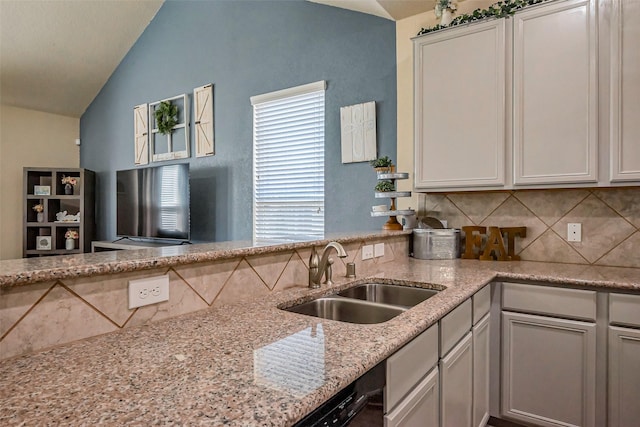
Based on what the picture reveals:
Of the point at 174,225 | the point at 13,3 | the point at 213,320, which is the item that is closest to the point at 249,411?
the point at 213,320

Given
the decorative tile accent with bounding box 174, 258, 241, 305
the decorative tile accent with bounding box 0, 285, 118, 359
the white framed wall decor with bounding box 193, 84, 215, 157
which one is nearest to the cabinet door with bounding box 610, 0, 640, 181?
the decorative tile accent with bounding box 174, 258, 241, 305

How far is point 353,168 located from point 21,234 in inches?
203

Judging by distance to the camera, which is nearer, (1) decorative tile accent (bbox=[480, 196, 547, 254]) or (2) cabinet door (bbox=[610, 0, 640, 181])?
(2) cabinet door (bbox=[610, 0, 640, 181])

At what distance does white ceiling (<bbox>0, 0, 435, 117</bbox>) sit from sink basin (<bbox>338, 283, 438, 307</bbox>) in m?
4.78

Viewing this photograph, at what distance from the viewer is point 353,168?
3.21 m

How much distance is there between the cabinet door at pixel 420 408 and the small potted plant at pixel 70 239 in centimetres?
572

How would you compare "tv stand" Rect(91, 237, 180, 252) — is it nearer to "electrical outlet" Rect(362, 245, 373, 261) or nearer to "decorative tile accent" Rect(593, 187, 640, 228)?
"electrical outlet" Rect(362, 245, 373, 261)

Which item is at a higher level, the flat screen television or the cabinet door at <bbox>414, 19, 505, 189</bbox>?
the cabinet door at <bbox>414, 19, 505, 189</bbox>

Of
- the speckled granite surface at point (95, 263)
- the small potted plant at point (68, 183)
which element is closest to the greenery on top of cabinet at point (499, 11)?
the speckled granite surface at point (95, 263)

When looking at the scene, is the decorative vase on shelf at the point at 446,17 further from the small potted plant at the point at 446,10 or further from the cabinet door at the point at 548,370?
the cabinet door at the point at 548,370

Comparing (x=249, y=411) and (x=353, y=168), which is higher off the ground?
(x=353, y=168)

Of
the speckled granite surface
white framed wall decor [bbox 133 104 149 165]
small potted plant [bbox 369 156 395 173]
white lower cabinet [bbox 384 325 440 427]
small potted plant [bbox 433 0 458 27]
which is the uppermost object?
small potted plant [bbox 433 0 458 27]

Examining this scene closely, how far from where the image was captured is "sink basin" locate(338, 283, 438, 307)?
1.78 metres

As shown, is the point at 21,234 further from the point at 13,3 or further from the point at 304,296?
the point at 304,296
